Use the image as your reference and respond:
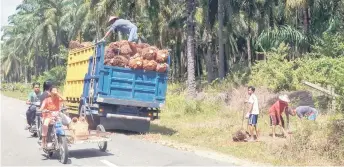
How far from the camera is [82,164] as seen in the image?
10.0 m

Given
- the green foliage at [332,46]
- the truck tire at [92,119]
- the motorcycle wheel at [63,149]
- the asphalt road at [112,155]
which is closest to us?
the motorcycle wheel at [63,149]

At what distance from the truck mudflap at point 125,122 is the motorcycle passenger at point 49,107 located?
442cm

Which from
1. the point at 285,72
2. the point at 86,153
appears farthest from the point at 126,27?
the point at 285,72

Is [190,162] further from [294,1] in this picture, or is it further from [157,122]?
[294,1]

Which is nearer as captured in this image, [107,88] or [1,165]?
[1,165]

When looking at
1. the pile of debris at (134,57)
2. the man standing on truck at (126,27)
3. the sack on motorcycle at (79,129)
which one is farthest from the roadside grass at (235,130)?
the sack on motorcycle at (79,129)

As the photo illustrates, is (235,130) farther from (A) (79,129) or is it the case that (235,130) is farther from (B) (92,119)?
(A) (79,129)

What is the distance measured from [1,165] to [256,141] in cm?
707

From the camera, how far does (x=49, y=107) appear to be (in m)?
10.5

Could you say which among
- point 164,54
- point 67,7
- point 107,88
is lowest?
point 107,88

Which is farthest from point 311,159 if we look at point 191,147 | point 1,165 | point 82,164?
point 1,165

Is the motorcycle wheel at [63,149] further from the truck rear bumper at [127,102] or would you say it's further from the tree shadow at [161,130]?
the tree shadow at [161,130]

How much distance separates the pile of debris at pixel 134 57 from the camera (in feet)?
49.2

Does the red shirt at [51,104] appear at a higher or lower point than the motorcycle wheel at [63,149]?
higher
